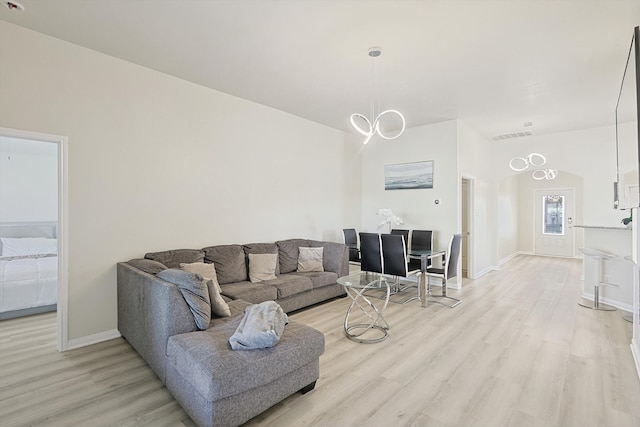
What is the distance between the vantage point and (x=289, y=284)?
3934 millimetres

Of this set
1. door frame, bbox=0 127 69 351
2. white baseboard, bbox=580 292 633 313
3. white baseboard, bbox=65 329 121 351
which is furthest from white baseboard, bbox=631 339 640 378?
door frame, bbox=0 127 69 351

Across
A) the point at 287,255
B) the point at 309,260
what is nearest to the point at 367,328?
the point at 309,260

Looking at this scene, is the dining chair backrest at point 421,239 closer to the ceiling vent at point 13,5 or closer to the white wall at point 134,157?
the white wall at point 134,157

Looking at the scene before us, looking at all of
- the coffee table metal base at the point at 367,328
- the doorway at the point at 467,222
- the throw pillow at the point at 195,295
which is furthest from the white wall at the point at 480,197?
the throw pillow at the point at 195,295

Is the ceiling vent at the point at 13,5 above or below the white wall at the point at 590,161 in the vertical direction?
above

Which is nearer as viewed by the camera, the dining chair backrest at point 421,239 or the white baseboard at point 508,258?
the dining chair backrest at point 421,239

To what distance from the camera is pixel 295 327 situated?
2369 millimetres

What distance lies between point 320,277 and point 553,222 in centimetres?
852

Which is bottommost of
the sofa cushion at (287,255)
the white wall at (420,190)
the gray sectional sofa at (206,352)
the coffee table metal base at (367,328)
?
the coffee table metal base at (367,328)

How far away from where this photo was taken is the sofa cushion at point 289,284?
3836 millimetres

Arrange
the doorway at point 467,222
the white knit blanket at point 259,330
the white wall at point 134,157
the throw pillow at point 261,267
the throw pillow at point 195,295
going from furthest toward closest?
the doorway at point 467,222
the throw pillow at point 261,267
the white wall at point 134,157
the throw pillow at point 195,295
the white knit blanket at point 259,330

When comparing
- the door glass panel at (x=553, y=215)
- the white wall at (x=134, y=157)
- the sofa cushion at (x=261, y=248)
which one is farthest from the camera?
the door glass panel at (x=553, y=215)

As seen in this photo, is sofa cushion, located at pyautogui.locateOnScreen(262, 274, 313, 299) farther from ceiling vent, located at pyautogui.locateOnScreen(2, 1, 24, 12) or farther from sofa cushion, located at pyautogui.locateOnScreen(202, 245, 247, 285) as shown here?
ceiling vent, located at pyautogui.locateOnScreen(2, 1, 24, 12)

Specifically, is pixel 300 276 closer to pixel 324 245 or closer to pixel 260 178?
pixel 324 245
